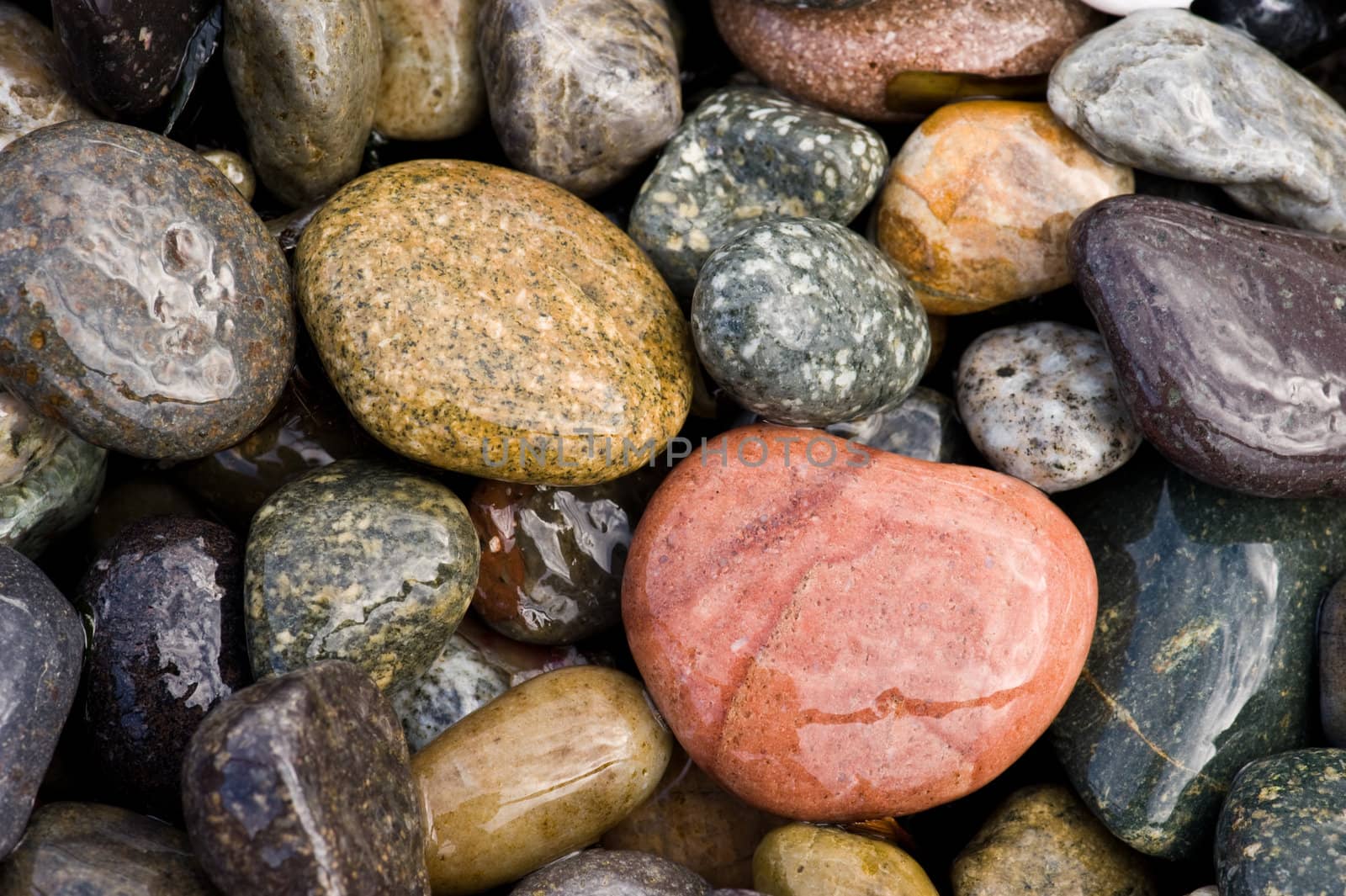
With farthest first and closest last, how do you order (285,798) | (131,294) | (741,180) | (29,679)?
(741,180) → (131,294) → (29,679) → (285,798)

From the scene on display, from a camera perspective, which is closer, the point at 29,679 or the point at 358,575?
the point at 29,679

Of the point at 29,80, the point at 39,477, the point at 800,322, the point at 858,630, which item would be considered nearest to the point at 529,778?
the point at 858,630

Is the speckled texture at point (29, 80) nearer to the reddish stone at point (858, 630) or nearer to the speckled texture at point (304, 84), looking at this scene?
the speckled texture at point (304, 84)

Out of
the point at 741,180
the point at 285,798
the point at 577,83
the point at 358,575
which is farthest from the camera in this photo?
the point at 741,180

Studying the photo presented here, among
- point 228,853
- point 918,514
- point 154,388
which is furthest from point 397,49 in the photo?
point 228,853

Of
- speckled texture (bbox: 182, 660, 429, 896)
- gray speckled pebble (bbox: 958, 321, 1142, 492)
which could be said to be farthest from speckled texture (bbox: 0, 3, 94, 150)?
gray speckled pebble (bbox: 958, 321, 1142, 492)

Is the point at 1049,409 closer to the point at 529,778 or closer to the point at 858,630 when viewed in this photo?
the point at 858,630

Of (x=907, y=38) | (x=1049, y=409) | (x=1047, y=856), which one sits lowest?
(x=1047, y=856)

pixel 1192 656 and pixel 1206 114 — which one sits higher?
pixel 1206 114
